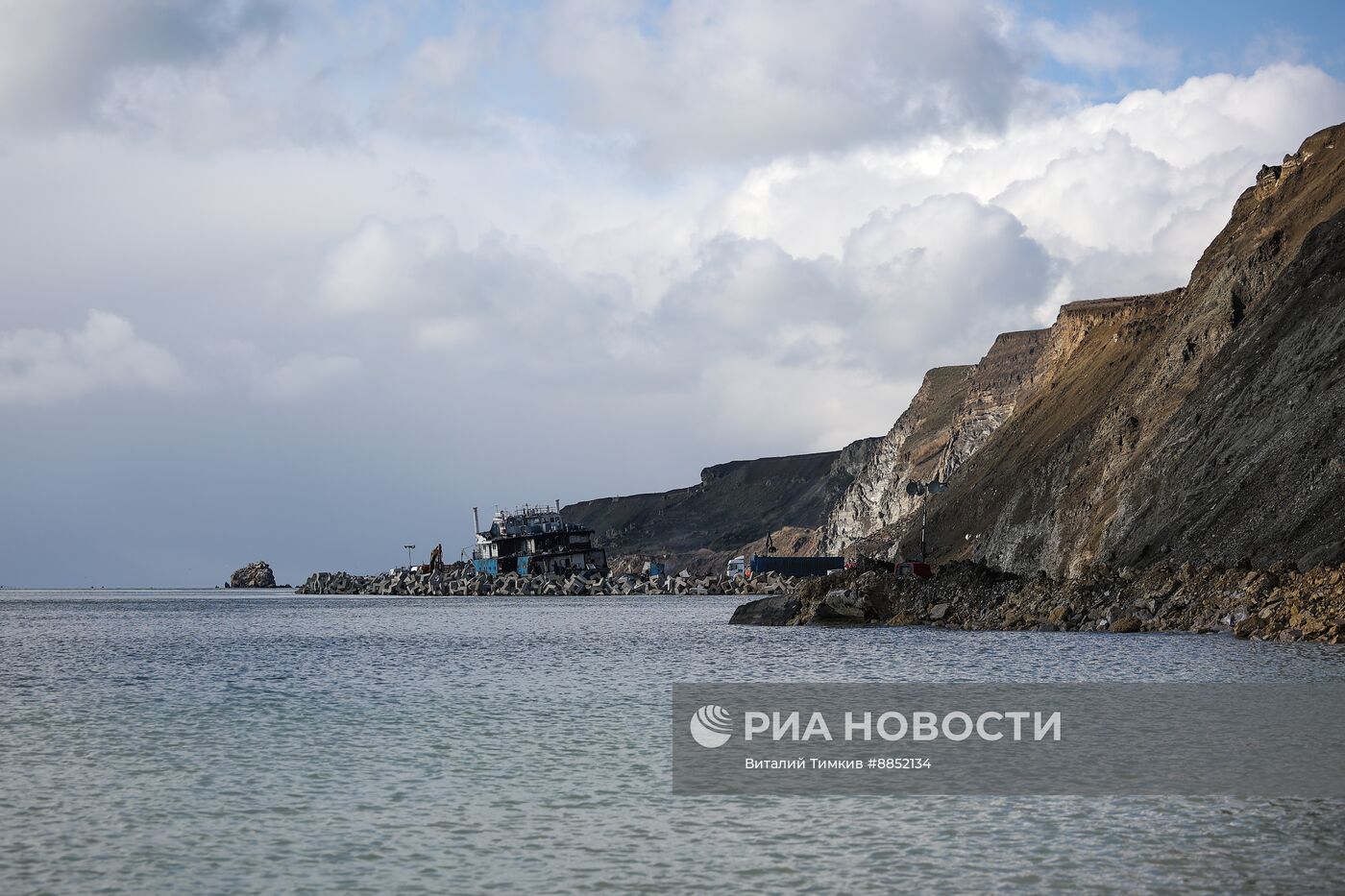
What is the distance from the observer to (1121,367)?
8362 cm

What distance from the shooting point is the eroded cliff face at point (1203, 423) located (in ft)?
153

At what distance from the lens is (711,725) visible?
21.5m

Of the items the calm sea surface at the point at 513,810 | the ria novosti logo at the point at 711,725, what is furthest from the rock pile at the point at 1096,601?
the ria novosti logo at the point at 711,725

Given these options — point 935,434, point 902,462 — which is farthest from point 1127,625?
point 902,462

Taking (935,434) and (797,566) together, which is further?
(935,434)

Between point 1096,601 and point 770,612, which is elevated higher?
point 1096,601

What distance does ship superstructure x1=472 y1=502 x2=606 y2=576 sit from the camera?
477 ft

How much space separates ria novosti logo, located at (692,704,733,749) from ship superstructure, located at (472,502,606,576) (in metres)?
122

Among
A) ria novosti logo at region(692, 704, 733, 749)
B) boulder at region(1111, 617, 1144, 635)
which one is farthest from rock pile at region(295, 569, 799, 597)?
ria novosti logo at region(692, 704, 733, 749)

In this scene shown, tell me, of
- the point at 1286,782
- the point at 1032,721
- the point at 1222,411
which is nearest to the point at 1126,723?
the point at 1032,721

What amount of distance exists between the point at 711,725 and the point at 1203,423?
138ft

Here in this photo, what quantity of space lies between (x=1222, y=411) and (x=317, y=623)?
47802mm

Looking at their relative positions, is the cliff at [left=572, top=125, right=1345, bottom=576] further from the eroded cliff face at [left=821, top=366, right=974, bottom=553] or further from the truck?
the truck

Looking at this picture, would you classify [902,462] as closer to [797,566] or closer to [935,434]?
[935,434]
